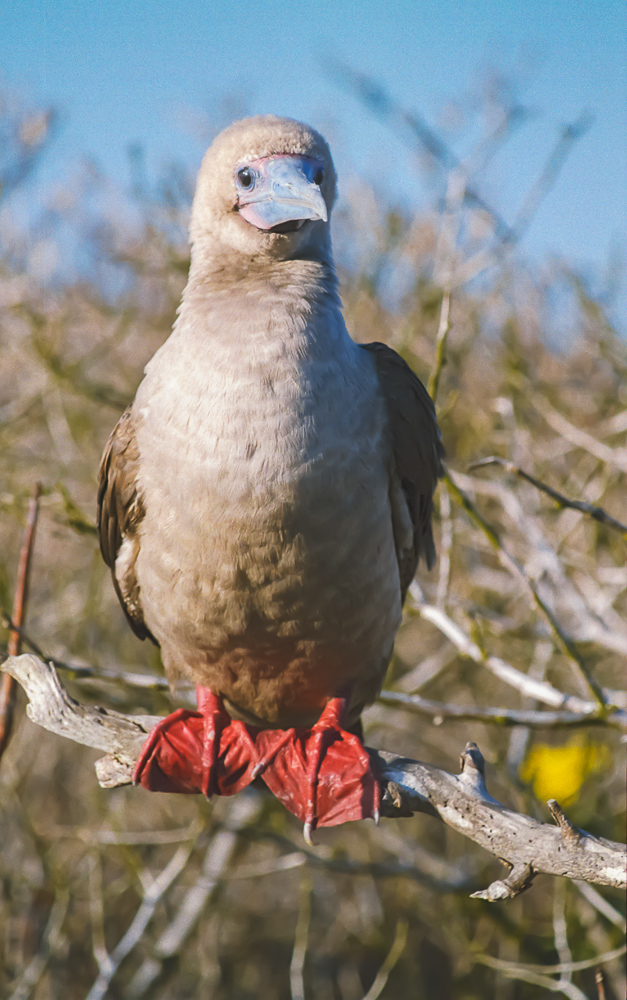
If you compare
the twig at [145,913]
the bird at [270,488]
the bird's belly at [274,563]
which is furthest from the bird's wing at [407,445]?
the twig at [145,913]

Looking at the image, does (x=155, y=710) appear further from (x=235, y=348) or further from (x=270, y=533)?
(x=235, y=348)

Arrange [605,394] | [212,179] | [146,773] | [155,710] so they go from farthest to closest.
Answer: [605,394] < [155,710] < [212,179] < [146,773]

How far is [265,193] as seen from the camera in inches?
105

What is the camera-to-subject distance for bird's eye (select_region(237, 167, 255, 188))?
2748 millimetres

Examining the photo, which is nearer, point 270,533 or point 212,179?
point 270,533

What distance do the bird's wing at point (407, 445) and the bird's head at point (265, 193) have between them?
0.48 m

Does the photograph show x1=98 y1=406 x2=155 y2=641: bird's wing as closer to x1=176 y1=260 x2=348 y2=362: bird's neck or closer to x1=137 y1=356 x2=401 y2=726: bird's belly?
x1=137 y1=356 x2=401 y2=726: bird's belly

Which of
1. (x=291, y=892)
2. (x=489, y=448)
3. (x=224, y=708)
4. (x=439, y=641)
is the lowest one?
(x=291, y=892)

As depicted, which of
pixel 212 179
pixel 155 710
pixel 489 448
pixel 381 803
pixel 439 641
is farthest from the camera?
pixel 439 641

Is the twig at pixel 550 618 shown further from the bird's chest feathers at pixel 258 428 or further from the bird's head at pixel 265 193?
the bird's head at pixel 265 193

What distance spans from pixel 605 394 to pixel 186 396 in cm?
357

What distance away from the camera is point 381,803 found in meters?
2.36

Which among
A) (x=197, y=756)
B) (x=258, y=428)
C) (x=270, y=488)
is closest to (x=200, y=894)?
(x=197, y=756)

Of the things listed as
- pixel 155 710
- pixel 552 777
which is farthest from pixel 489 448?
pixel 155 710
